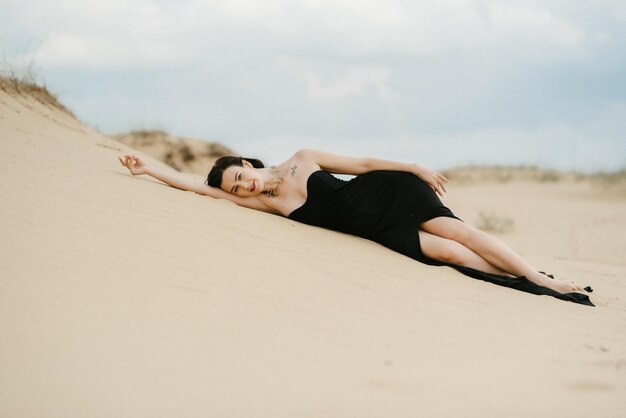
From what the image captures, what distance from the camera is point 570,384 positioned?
3068 mm

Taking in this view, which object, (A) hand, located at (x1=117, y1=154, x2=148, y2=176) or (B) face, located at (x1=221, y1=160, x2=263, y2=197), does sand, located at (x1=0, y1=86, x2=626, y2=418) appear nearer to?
(B) face, located at (x1=221, y1=160, x2=263, y2=197)

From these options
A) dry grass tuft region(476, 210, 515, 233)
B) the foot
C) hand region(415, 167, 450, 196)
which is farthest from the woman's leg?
dry grass tuft region(476, 210, 515, 233)

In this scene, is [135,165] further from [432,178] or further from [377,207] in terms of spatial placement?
[432,178]

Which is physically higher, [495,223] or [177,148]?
[177,148]

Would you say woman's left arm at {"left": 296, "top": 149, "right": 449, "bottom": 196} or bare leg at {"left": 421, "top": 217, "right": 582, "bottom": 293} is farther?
woman's left arm at {"left": 296, "top": 149, "right": 449, "bottom": 196}

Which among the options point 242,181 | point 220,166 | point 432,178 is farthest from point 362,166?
point 220,166

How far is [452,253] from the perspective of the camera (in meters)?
5.49

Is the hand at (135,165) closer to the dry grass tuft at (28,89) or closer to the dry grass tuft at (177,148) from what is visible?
the dry grass tuft at (28,89)

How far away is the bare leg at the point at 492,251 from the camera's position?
217 inches

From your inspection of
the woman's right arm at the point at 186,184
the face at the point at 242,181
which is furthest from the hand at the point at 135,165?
the face at the point at 242,181

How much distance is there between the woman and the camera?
5.54m

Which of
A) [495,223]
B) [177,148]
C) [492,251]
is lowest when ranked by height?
[492,251]

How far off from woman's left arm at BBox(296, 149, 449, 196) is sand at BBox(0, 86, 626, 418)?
0.62 metres

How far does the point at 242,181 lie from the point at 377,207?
3.97 feet
